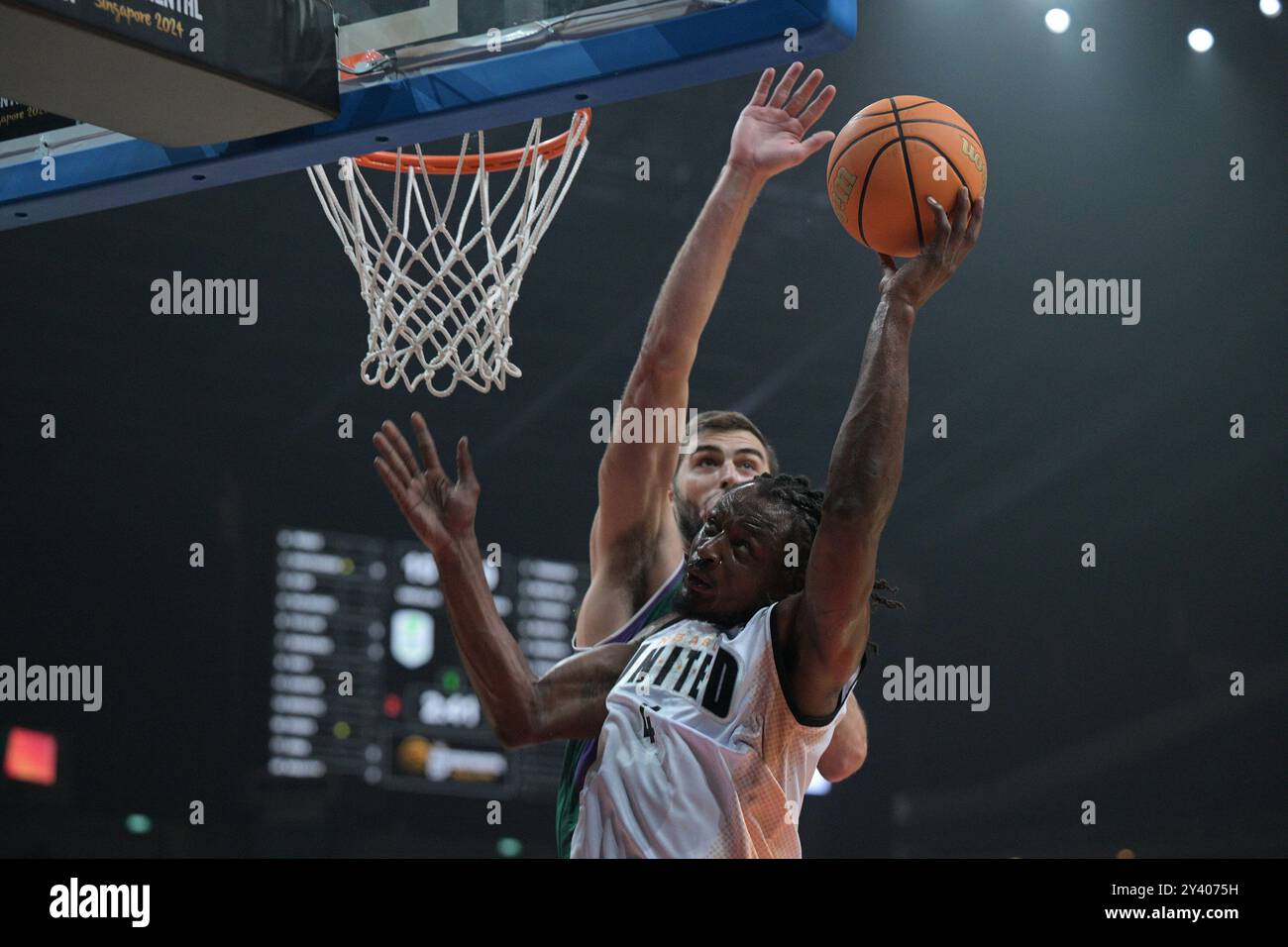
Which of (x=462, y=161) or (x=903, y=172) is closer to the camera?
(x=903, y=172)

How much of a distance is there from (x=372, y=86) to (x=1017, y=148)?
4.32 meters

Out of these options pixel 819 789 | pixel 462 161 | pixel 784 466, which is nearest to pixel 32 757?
pixel 819 789

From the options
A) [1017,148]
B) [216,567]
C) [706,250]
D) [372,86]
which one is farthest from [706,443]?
[1017,148]

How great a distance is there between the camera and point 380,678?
18.1 feet

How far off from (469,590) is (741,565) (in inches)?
18.1

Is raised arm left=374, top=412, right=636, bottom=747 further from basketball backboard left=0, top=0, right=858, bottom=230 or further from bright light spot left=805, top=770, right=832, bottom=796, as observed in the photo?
bright light spot left=805, top=770, right=832, bottom=796

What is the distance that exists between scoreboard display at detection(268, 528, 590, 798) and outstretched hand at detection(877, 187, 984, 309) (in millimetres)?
3472

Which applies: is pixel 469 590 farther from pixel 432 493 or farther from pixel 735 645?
pixel 735 645

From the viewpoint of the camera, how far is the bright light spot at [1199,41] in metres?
6.51

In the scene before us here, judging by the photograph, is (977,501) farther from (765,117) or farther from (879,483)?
(879,483)

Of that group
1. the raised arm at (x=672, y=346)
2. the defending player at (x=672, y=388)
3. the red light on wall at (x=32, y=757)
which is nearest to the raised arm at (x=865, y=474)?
the defending player at (x=672, y=388)

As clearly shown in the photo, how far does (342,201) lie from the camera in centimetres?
613

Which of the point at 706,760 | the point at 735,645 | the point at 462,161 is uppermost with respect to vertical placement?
the point at 462,161

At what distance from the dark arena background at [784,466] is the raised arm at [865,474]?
350 centimetres
